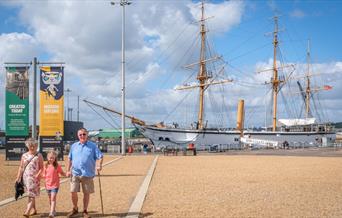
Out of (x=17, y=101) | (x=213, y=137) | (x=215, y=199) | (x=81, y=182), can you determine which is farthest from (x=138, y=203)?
(x=213, y=137)

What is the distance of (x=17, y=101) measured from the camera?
2384cm

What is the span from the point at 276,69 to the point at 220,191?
6605 centimetres

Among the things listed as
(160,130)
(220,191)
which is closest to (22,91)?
(220,191)

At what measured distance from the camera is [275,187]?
13.6 m

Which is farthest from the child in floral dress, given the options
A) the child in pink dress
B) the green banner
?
the green banner

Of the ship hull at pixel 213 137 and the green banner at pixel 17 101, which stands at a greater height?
the green banner at pixel 17 101

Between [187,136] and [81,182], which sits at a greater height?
[81,182]

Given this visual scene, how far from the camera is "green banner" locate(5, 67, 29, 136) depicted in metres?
23.7

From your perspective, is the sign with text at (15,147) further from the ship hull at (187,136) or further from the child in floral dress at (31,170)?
the ship hull at (187,136)

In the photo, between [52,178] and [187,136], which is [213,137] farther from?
[52,178]

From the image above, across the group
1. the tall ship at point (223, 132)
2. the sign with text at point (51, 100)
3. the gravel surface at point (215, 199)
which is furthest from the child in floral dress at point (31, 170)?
the tall ship at point (223, 132)

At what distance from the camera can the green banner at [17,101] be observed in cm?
2373

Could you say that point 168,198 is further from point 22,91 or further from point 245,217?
point 22,91

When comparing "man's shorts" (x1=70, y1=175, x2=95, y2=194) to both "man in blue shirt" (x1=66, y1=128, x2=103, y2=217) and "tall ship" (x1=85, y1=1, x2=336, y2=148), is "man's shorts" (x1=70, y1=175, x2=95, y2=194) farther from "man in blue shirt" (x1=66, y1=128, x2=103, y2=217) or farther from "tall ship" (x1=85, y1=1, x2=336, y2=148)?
"tall ship" (x1=85, y1=1, x2=336, y2=148)
